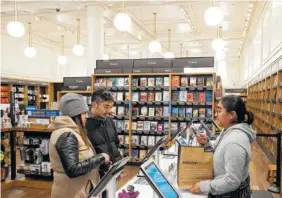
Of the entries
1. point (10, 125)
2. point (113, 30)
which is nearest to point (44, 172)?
point (10, 125)

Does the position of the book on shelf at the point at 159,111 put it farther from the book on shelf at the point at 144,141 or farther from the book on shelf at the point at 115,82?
the book on shelf at the point at 115,82

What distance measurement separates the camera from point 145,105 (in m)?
7.02

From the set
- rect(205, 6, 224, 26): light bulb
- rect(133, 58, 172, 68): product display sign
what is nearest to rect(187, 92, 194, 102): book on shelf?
rect(133, 58, 172, 68): product display sign

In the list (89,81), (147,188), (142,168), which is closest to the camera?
(142,168)

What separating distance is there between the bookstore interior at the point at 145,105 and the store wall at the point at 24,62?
0.05m

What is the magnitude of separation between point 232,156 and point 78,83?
6319mm

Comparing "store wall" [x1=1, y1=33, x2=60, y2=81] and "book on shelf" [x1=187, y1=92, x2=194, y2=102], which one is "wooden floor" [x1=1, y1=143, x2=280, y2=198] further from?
"store wall" [x1=1, y1=33, x2=60, y2=81]

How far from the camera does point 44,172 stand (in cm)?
534

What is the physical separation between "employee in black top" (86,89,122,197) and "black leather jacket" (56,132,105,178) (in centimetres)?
76

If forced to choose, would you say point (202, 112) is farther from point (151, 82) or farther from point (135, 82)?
point (135, 82)

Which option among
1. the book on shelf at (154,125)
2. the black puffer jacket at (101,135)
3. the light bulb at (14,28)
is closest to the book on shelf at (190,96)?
the book on shelf at (154,125)

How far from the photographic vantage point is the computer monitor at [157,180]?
4.67 feet

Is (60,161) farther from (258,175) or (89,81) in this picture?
(89,81)

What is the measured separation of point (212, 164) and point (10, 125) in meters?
4.62
